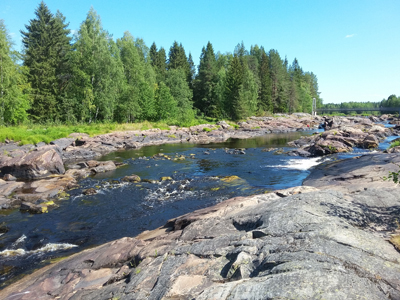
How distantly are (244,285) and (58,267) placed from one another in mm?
5601

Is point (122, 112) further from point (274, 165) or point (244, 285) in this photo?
point (244, 285)

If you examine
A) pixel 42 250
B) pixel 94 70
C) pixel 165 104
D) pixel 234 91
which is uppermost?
pixel 94 70

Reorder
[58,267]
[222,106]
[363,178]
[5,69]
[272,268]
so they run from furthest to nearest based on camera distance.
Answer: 1. [222,106]
2. [5,69]
3. [363,178]
4. [58,267]
5. [272,268]

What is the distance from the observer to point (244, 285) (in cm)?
409

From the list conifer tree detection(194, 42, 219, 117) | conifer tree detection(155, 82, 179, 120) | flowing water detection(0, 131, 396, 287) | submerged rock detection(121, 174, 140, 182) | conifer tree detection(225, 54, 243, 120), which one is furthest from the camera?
conifer tree detection(194, 42, 219, 117)

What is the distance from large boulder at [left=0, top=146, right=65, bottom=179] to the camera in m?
18.7

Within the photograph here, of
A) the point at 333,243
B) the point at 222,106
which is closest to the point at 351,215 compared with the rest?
the point at 333,243

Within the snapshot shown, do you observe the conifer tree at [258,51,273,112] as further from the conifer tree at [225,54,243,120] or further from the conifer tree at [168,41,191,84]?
the conifer tree at [168,41,191,84]

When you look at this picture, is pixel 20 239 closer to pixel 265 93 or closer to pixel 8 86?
pixel 8 86

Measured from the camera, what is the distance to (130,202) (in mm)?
13672

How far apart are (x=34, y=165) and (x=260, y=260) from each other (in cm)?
1887

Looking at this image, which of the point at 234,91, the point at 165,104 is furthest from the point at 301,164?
the point at 234,91

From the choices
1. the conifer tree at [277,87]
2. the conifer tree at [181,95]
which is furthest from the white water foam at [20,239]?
the conifer tree at [277,87]

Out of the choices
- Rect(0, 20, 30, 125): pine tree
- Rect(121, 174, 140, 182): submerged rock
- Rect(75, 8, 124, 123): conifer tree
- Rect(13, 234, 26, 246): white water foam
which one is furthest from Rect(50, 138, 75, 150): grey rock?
Rect(13, 234, 26, 246): white water foam
